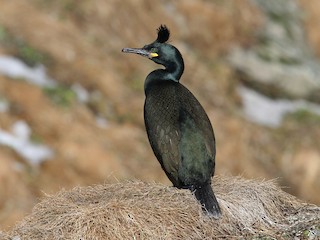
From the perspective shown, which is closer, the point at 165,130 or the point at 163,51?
the point at 165,130

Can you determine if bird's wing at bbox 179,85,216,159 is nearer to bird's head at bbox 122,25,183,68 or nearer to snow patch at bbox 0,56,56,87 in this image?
bird's head at bbox 122,25,183,68

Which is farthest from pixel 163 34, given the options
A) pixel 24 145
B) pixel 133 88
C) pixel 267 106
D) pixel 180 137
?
pixel 267 106

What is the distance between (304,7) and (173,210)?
2624 centimetres

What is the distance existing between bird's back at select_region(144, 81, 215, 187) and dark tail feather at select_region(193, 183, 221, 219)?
40 cm

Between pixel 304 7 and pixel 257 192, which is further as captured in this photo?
pixel 304 7

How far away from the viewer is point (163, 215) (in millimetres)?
8531

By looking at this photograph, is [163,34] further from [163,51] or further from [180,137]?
[180,137]

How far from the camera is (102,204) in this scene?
8.67 meters

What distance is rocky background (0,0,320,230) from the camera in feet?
61.8

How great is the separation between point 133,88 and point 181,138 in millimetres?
14322

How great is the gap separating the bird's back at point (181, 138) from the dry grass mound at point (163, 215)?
1.36 ft

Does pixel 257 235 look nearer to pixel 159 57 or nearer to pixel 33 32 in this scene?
pixel 159 57

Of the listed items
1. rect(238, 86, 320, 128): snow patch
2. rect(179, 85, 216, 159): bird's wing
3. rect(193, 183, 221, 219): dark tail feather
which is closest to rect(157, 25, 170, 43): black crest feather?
rect(179, 85, 216, 159): bird's wing

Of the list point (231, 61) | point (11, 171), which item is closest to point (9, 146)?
point (11, 171)
